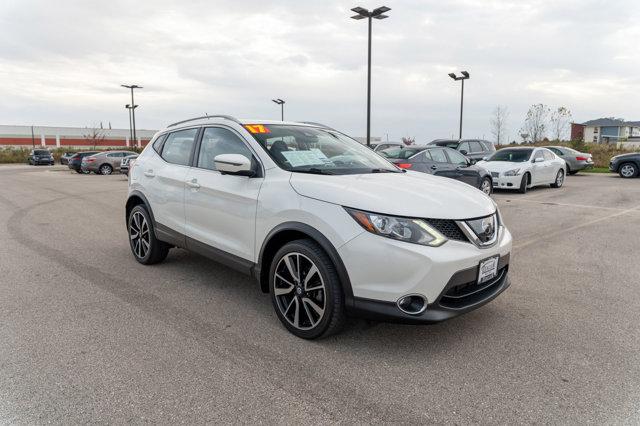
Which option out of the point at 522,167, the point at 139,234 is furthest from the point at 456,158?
the point at 139,234

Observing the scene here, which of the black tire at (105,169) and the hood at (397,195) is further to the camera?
the black tire at (105,169)

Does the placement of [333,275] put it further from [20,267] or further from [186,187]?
[20,267]

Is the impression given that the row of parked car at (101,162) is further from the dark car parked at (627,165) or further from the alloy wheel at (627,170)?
the alloy wheel at (627,170)

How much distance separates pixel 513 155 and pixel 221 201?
12.4 meters

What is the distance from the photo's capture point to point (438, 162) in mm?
11273

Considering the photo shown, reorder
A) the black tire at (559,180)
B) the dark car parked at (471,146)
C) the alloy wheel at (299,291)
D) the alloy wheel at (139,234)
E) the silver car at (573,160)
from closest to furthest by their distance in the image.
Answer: the alloy wheel at (299,291) < the alloy wheel at (139,234) < the black tire at (559,180) < the dark car parked at (471,146) < the silver car at (573,160)

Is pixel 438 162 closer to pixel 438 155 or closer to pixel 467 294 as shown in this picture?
pixel 438 155

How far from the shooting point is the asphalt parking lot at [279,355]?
103 inches

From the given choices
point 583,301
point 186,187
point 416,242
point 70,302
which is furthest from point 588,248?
point 70,302

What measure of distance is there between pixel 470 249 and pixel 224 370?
184cm

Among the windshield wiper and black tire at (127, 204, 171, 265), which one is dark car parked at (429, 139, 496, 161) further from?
the windshield wiper

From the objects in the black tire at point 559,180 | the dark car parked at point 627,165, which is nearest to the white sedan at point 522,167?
the black tire at point 559,180

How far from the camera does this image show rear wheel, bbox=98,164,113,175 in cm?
2744

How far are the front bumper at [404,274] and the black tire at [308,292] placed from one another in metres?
0.15
